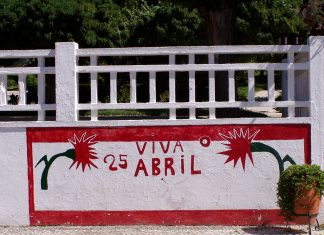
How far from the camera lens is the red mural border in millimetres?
7598

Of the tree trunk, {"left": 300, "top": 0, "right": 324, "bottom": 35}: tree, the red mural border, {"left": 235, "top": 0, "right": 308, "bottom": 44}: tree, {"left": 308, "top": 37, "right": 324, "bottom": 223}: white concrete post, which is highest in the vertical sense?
{"left": 235, "top": 0, "right": 308, "bottom": 44}: tree

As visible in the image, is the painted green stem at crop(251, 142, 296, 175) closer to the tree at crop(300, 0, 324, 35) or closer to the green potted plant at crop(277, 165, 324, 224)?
the green potted plant at crop(277, 165, 324, 224)

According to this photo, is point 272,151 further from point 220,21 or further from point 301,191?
point 220,21

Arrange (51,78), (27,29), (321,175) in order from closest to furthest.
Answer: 1. (321,175)
2. (51,78)
3. (27,29)

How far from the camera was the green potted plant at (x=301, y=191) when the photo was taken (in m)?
7.00

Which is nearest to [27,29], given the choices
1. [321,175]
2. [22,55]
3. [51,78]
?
[51,78]

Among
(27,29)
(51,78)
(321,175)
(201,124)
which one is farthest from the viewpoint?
(27,29)

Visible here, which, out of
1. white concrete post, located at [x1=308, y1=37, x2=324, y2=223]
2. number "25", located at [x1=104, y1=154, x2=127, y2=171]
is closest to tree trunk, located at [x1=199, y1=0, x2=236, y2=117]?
white concrete post, located at [x1=308, y1=37, x2=324, y2=223]

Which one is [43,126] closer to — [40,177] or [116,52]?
[40,177]

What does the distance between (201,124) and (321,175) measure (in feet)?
5.25

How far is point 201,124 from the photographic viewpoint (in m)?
7.58

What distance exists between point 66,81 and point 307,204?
338 cm

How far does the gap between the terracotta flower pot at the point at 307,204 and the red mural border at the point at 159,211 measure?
1.74ft

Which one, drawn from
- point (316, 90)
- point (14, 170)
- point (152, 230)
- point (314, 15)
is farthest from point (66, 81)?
point (314, 15)
